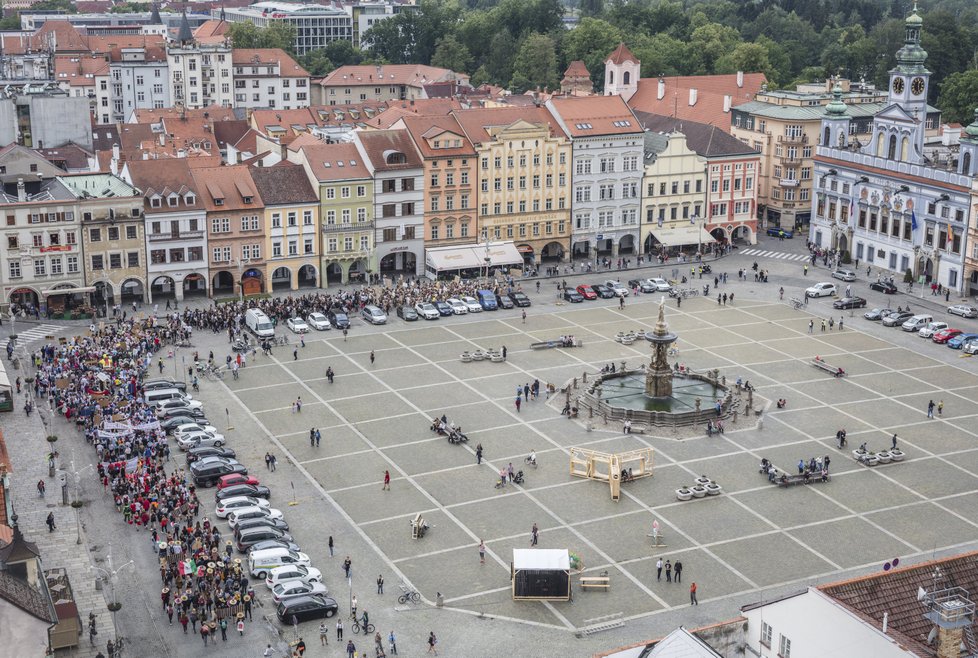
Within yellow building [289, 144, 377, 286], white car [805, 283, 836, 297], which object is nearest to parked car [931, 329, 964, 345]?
white car [805, 283, 836, 297]

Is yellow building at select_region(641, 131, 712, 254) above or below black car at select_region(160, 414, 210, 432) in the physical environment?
above

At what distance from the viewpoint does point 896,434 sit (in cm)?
8475

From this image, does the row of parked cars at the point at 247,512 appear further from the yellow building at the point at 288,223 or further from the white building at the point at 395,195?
the white building at the point at 395,195

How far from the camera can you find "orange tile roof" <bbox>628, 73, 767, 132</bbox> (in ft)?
510

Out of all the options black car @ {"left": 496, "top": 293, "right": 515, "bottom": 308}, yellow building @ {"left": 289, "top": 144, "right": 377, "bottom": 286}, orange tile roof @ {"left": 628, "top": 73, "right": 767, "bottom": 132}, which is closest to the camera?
black car @ {"left": 496, "top": 293, "right": 515, "bottom": 308}

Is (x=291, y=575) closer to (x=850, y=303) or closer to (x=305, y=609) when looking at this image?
(x=305, y=609)

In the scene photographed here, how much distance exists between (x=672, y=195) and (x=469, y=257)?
23124 millimetres

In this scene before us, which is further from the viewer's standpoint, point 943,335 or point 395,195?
point 395,195

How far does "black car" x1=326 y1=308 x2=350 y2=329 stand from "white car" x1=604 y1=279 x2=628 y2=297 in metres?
24.0

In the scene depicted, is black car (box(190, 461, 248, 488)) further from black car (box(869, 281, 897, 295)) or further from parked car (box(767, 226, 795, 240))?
parked car (box(767, 226, 795, 240))

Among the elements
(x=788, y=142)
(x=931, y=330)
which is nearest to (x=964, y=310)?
(x=931, y=330)

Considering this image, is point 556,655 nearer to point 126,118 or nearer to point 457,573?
point 457,573

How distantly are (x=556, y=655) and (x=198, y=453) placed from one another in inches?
1128

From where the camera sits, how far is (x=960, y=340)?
340ft
